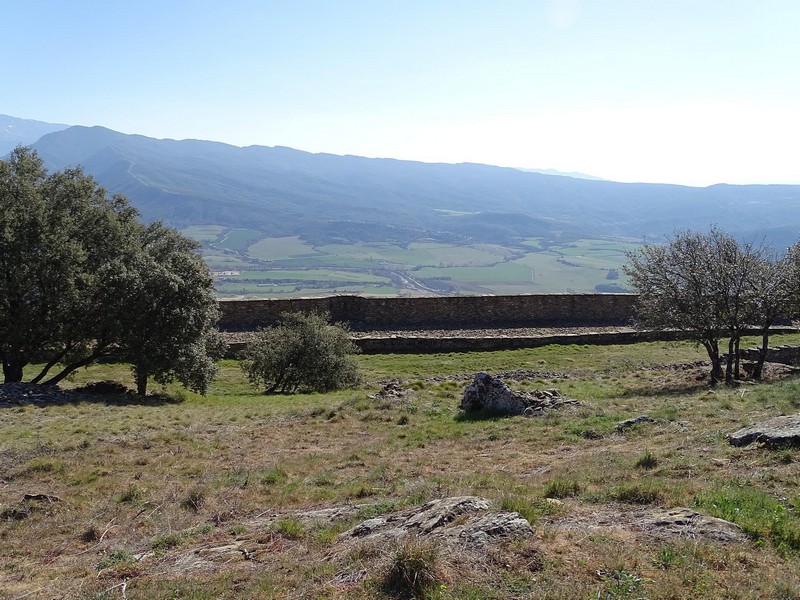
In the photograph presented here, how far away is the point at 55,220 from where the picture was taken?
19484 millimetres

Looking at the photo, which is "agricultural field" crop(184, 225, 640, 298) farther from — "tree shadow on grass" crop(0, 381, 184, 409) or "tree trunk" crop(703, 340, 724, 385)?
"tree trunk" crop(703, 340, 724, 385)

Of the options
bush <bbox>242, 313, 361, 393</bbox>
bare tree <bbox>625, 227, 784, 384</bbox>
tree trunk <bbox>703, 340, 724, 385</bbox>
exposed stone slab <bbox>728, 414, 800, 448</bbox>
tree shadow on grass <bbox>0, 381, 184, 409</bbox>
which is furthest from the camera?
bush <bbox>242, 313, 361, 393</bbox>

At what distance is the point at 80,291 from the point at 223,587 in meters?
15.8

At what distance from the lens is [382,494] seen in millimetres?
9570

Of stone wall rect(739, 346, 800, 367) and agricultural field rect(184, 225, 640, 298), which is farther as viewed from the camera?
agricultural field rect(184, 225, 640, 298)

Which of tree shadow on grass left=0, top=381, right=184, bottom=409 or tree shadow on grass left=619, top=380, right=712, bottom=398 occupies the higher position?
tree shadow on grass left=619, top=380, right=712, bottom=398

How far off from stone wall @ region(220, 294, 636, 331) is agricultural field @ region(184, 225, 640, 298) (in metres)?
56.7

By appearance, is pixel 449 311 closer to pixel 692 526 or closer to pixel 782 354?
pixel 782 354

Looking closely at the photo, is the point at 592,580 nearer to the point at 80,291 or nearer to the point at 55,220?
the point at 80,291

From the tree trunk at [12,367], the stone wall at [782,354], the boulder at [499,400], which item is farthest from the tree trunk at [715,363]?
the tree trunk at [12,367]

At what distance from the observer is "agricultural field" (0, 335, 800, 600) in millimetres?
5801

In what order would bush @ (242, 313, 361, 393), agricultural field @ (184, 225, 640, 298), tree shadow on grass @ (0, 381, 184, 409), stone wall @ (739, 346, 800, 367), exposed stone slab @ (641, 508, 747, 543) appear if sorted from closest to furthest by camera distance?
exposed stone slab @ (641, 508, 747, 543)
tree shadow on grass @ (0, 381, 184, 409)
bush @ (242, 313, 361, 393)
stone wall @ (739, 346, 800, 367)
agricultural field @ (184, 225, 640, 298)

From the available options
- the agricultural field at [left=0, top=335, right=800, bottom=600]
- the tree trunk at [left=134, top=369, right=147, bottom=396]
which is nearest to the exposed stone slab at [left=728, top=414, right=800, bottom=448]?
the agricultural field at [left=0, top=335, right=800, bottom=600]

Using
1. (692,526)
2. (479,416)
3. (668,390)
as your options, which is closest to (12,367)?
(479,416)
